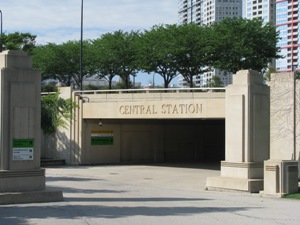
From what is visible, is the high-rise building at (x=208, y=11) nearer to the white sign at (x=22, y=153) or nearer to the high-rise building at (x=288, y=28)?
the high-rise building at (x=288, y=28)

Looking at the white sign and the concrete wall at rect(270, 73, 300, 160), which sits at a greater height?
the concrete wall at rect(270, 73, 300, 160)

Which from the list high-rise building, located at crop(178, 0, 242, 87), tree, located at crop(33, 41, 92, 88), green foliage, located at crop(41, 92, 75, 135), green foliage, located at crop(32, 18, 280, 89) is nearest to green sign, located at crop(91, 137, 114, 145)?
green foliage, located at crop(41, 92, 75, 135)

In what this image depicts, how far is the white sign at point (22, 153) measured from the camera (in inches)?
517

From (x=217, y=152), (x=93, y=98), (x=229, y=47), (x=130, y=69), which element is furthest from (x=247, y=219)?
(x=130, y=69)

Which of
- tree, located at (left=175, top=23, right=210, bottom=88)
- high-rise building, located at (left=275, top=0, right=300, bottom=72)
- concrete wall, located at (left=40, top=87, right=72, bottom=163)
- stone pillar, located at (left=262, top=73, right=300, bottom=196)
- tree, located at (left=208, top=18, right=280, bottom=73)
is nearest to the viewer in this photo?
stone pillar, located at (left=262, top=73, right=300, bottom=196)

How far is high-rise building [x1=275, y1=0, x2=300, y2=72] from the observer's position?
130375 mm

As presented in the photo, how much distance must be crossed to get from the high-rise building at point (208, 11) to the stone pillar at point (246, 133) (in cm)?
9766

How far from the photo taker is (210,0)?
406 feet

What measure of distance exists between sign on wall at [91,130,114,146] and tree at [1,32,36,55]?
1936cm

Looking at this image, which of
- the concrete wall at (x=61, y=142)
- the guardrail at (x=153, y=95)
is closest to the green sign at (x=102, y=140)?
the concrete wall at (x=61, y=142)

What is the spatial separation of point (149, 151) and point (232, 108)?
2247cm

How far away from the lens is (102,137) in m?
39.2

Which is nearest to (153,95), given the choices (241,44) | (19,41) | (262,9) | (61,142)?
(61,142)

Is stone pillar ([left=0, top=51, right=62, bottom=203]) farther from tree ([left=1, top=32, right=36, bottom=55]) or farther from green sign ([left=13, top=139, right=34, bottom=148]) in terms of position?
tree ([left=1, top=32, right=36, bottom=55])
